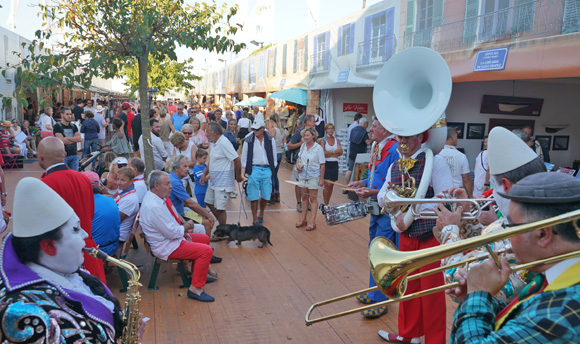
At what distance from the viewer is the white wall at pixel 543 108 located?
10.7 meters

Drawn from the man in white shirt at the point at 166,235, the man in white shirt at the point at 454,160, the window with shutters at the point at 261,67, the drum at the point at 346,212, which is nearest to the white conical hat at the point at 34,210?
the man in white shirt at the point at 166,235

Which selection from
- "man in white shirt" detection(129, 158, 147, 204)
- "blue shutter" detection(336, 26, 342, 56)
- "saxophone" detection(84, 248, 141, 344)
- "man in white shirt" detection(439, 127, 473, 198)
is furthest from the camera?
"blue shutter" detection(336, 26, 342, 56)

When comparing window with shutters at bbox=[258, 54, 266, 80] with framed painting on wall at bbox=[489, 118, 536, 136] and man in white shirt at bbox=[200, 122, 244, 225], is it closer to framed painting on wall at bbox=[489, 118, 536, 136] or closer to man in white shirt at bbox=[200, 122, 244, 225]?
framed painting on wall at bbox=[489, 118, 536, 136]

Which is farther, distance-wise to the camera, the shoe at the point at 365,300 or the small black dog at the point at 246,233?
the small black dog at the point at 246,233

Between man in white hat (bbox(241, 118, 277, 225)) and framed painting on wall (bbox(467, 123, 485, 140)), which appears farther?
framed painting on wall (bbox(467, 123, 485, 140))

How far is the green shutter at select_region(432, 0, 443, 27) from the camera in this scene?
9766 mm

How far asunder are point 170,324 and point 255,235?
2522mm

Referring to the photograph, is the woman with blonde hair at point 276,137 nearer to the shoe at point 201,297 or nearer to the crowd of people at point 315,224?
the crowd of people at point 315,224

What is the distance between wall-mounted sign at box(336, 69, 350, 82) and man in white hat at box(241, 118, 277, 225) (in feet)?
19.7

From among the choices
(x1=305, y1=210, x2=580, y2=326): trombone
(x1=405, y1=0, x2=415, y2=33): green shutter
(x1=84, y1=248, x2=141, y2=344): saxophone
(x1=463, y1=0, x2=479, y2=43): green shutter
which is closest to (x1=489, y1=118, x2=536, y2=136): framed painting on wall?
(x1=463, y1=0, x2=479, y2=43): green shutter

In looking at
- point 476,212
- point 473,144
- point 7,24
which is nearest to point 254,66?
point 7,24

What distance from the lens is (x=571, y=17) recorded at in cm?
695

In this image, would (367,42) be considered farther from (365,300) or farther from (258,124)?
(365,300)

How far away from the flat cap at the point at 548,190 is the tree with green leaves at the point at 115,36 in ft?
18.9
